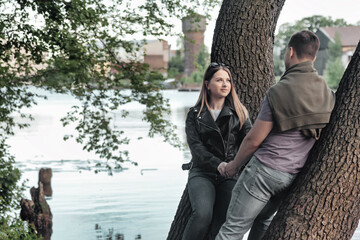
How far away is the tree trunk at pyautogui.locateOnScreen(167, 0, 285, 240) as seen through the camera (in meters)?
5.06

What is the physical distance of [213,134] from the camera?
404cm

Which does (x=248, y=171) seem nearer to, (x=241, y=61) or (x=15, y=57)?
(x=241, y=61)

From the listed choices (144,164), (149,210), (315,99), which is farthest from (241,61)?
(144,164)

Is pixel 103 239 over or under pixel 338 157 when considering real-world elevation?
under

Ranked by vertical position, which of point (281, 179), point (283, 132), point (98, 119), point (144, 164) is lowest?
point (144, 164)

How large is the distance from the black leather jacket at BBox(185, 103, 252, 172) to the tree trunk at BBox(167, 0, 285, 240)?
0.99 m

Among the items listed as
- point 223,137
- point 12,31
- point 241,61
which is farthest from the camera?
point 12,31

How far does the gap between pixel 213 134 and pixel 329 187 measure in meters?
0.89

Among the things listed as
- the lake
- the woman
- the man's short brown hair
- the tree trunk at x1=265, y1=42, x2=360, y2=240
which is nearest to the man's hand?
the woman

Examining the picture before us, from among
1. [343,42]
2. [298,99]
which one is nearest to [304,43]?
[298,99]

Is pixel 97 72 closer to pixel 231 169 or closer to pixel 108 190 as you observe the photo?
pixel 231 169

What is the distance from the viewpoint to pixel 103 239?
14.5 metres

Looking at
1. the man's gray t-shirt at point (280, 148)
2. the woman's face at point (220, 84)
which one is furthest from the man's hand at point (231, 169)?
the woman's face at point (220, 84)

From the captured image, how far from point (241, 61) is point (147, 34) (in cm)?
490
